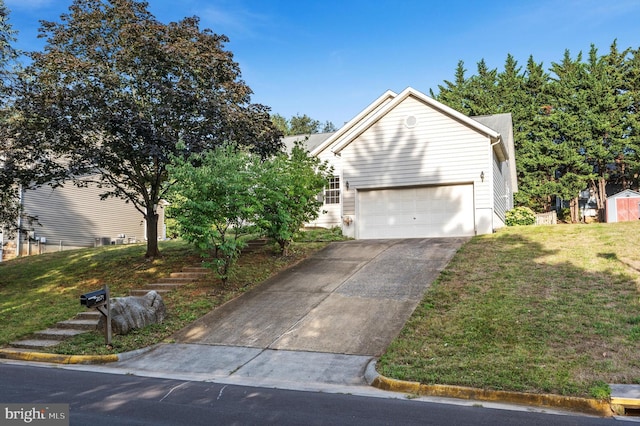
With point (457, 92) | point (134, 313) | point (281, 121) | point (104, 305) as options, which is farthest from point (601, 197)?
point (281, 121)

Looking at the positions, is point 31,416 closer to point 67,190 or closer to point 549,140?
point 67,190

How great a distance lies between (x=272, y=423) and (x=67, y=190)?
2482 centimetres

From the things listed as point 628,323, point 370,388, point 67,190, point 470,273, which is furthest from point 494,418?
point 67,190

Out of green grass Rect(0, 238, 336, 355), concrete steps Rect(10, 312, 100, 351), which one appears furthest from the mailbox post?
concrete steps Rect(10, 312, 100, 351)

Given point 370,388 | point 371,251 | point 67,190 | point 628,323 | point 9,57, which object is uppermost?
point 9,57

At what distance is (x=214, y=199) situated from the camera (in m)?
12.5

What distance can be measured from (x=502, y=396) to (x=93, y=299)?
7318 mm

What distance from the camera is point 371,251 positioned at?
53.0 feet

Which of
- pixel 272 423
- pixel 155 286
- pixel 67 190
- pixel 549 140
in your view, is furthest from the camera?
pixel 549 140

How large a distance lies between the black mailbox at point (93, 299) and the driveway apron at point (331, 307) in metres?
1.70

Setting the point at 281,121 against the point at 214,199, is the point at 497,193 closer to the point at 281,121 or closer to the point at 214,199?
the point at 214,199

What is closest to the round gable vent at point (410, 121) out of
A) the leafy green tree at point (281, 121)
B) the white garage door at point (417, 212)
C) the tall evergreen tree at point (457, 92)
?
the white garage door at point (417, 212)

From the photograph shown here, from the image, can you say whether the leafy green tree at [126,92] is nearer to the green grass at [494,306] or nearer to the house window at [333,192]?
the green grass at [494,306]

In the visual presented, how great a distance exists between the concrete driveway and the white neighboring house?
4.51 metres
